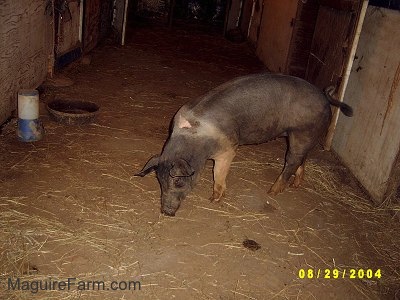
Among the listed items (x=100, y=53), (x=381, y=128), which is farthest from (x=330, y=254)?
(x=100, y=53)

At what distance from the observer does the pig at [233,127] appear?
4129mm

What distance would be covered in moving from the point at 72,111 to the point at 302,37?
18.4ft

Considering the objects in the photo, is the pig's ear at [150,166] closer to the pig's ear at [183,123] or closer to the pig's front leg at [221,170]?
the pig's ear at [183,123]

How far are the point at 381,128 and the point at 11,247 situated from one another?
4562mm

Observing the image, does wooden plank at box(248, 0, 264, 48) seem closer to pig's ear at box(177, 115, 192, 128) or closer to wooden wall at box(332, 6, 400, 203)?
wooden wall at box(332, 6, 400, 203)

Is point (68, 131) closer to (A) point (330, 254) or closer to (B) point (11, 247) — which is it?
(B) point (11, 247)

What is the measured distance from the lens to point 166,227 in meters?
4.13

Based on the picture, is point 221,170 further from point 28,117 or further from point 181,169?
point 28,117

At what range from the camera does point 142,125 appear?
6.63 metres

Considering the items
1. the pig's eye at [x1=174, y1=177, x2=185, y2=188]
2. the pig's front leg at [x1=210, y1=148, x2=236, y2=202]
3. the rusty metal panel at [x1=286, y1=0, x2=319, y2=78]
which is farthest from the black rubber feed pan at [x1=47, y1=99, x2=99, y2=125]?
the rusty metal panel at [x1=286, y1=0, x2=319, y2=78]

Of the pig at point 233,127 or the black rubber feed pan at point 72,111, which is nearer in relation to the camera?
the pig at point 233,127

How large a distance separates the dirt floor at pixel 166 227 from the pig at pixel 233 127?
→ 0.41 meters

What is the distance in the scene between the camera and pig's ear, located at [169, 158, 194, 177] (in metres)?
3.93

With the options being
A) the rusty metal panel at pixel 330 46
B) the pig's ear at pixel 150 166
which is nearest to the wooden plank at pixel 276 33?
the rusty metal panel at pixel 330 46
